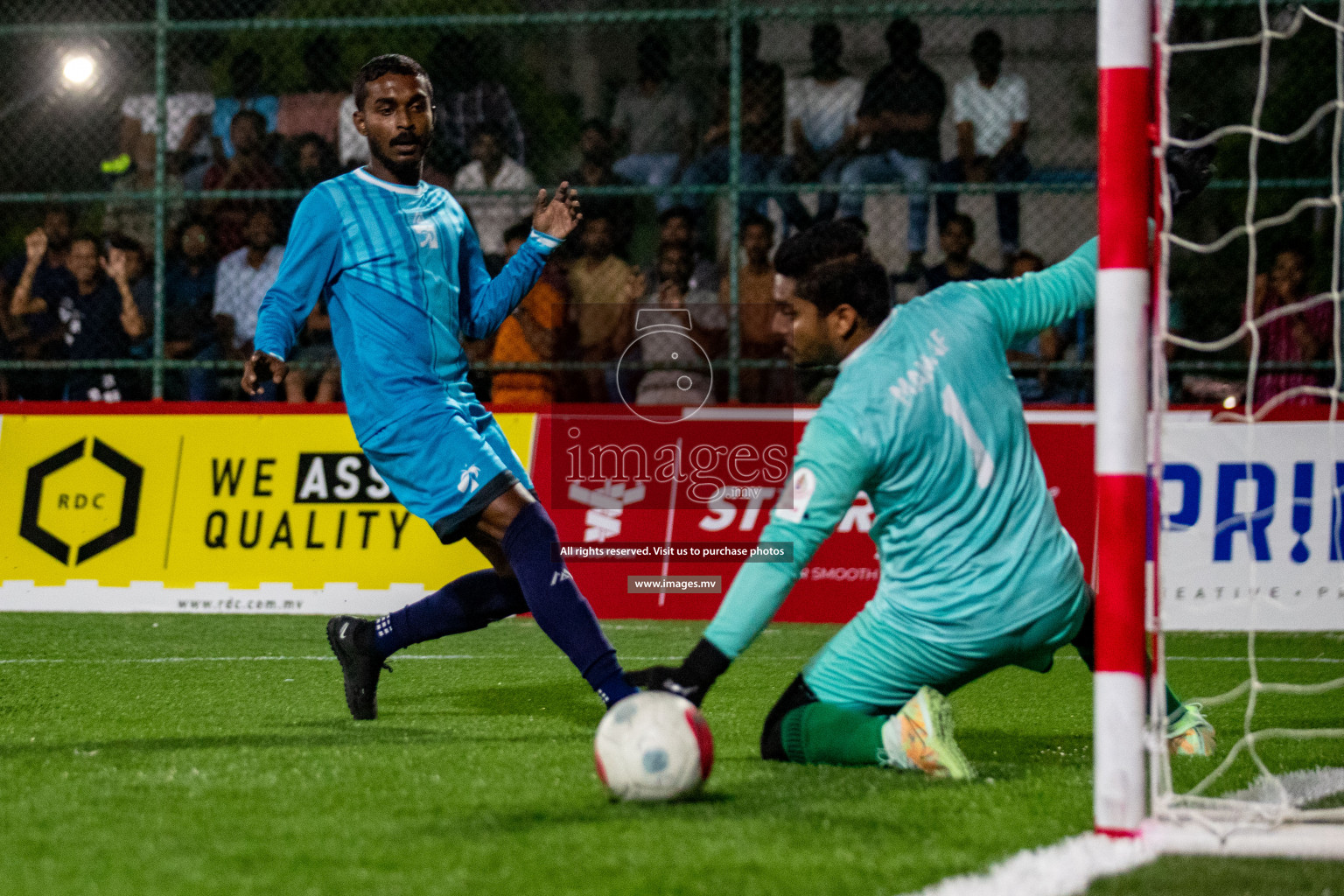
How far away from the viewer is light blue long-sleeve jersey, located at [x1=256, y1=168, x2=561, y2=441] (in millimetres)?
4555

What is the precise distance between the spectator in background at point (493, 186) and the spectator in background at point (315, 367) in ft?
3.86

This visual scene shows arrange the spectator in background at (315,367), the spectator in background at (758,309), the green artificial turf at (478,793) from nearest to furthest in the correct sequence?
the green artificial turf at (478,793)
the spectator in background at (758,309)
the spectator in background at (315,367)

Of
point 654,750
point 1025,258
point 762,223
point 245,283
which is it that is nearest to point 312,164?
point 245,283

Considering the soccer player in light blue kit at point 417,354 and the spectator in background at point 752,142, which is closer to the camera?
the soccer player in light blue kit at point 417,354

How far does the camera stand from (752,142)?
31.4 feet

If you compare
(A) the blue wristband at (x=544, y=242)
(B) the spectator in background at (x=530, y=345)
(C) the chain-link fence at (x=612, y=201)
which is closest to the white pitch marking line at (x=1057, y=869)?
(A) the blue wristband at (x=544, y=242)

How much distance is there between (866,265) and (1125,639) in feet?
3.97

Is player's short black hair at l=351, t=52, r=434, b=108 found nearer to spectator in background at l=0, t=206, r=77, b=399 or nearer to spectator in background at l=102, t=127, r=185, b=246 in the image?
spectator in background at l=102, t=127, r=185, b=246

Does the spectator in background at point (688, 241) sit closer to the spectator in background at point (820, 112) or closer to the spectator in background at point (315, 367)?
the spectator in background at point (820, 112)

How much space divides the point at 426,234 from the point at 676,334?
4.28 m

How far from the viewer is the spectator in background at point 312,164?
32.7 ft

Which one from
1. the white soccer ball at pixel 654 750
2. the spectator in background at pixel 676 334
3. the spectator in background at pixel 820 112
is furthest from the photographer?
the spectator in background at pixel 820 112

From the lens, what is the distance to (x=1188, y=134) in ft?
12.1

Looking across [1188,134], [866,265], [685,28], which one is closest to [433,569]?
[866,265]
